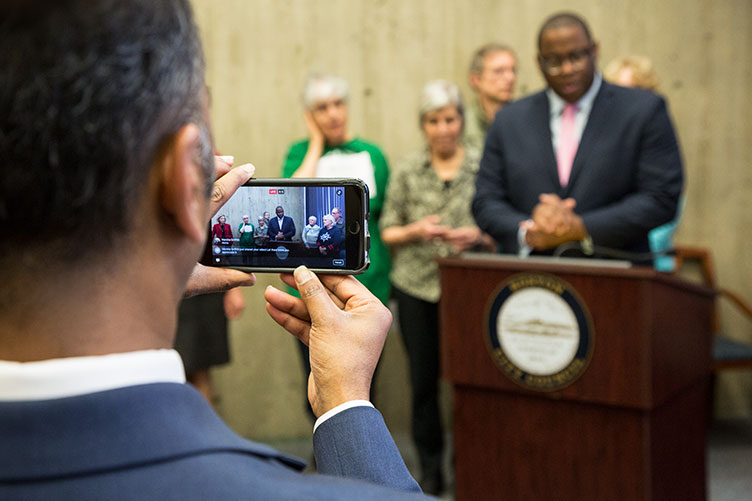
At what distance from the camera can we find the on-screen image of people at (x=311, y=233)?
1183mm

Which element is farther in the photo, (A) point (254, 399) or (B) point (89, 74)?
(A) point (254, 399)

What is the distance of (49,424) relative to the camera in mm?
579

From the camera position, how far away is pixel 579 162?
288cm

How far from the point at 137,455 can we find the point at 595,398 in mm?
2115

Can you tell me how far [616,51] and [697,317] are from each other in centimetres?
213

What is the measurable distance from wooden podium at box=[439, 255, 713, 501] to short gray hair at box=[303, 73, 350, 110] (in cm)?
137

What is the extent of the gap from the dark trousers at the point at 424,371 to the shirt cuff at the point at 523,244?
93cm

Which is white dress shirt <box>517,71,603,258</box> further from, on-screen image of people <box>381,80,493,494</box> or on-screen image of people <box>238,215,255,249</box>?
on-screen image of people <box>238,215,255,249</box>

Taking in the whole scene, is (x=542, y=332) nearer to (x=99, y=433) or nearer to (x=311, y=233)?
(x=311, y=233)

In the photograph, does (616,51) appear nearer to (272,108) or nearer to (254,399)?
(272,108)

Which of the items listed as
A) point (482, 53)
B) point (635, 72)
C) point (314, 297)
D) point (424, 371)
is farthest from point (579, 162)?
point (314, 297)

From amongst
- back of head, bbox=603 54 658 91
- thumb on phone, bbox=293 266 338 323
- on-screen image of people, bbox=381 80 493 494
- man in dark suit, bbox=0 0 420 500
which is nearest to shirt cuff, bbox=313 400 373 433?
thumb on phone, bbox=293 266 338 323

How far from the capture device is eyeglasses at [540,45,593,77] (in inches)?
115

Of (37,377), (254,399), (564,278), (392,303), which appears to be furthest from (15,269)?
(254,399)
